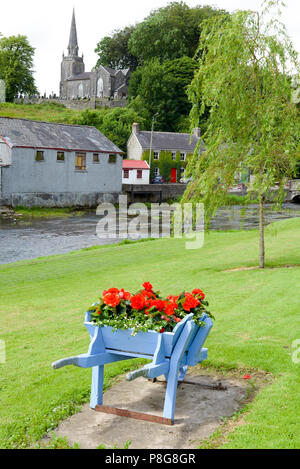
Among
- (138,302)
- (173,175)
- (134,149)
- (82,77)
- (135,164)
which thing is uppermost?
(82,77)

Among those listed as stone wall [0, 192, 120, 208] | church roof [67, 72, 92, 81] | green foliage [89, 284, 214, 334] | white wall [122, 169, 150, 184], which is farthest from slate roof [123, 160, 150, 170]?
green foliage [89, 284, 214, 334]

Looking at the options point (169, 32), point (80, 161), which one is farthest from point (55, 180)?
point (169, 32)

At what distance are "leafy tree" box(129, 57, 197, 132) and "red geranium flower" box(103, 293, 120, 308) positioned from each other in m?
94.2

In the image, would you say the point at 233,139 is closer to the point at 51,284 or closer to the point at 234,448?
the point at 51,284

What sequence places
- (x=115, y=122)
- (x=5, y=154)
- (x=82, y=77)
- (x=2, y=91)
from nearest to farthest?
(x=5, y=154), (x=115, y=122), (x=2, y=91), (x=82, y=77)

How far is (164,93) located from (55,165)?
1760 inches

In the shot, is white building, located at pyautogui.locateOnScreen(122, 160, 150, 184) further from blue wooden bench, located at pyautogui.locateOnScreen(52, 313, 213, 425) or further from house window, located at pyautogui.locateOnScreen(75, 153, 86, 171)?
blue wooden bench, located at pyautogui.locateOnScreen(52, 313, 213, 425)

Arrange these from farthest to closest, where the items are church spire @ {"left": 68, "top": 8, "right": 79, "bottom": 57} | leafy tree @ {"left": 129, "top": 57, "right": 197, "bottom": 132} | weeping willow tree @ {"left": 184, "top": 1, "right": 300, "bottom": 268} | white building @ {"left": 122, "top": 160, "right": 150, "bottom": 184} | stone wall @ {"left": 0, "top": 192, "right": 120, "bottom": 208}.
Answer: church spire @ {"left": 68, "top": 8, "right": 79, "bottom": 57}
leafy tree @ {"left": 129, "top": 57, "right": 197, "bottom": 132}
white building @ {"left": 122, "top": 160, "right": 150, "bottom": 184}
stone wall @ {"left": 0, "top": 192, "right": 120, "bottom": 208}
weeping willow tree @ {"left": 184, "top": 1, "right": 300, "bottom": 268}

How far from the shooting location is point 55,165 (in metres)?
62.5

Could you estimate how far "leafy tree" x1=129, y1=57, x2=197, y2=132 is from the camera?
328 ft

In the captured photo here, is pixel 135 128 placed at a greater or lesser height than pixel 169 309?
greater

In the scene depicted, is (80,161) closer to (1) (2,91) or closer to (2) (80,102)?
(1) (2,91)

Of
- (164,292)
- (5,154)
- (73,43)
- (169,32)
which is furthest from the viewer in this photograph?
(73,43)
